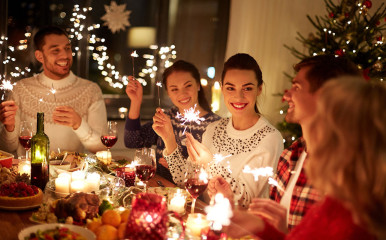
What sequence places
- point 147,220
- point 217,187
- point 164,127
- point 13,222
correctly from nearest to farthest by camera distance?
1. point 147,220
2. point 13,222
3. point 217,187
4. point 164,127

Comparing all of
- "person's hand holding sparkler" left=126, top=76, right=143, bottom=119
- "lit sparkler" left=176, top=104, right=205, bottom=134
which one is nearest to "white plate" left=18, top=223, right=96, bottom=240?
"lit sparkler" left=176, top=104, right=205, bottom=134

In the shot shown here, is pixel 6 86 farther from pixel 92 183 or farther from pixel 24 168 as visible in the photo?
pixel 92 183

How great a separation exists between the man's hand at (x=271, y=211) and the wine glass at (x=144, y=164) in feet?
2.08

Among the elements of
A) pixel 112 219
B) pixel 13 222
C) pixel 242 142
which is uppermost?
pixel 242 142

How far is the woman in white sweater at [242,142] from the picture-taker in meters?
2.29

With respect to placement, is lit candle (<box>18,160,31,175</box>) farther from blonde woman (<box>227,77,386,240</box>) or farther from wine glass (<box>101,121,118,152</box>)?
blonde woman (<box>227,77,386,240</box>)

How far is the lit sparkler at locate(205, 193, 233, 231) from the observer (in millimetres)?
1399

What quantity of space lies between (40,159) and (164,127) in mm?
744

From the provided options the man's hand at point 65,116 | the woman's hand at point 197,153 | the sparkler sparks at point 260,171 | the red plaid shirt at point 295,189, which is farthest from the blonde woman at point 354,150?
the man's hand at point 65,116

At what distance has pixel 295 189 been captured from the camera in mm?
1813

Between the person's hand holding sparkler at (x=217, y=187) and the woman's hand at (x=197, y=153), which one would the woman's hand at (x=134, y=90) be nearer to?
the woman's hand at (x=197, y=153)

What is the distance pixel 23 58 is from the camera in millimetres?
4254

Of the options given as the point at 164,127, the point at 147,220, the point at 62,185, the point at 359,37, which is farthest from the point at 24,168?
the point at 359,37

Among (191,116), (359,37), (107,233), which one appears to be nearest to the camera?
(107,233)
